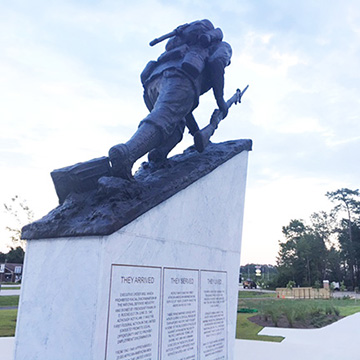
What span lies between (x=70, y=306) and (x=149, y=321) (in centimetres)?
65

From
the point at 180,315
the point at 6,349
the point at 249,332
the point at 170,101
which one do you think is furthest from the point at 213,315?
the point at 249,332

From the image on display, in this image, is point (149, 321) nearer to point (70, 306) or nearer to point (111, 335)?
point (111, 335)

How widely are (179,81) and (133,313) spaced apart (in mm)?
2429

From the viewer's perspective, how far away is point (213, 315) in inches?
151

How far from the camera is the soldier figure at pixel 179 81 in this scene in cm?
363

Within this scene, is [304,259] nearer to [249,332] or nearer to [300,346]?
[249,332]

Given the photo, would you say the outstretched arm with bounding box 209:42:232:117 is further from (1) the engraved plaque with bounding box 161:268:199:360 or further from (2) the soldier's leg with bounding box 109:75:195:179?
(1) the engraved plaque with bounding box 161:268:199:360

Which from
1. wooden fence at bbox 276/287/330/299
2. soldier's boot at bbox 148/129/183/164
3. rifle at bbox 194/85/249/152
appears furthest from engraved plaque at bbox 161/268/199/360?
wooden fence at bbox 276/287/330/299

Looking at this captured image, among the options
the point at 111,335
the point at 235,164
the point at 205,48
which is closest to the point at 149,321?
the point at 111,335

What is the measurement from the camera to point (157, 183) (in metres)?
3.43

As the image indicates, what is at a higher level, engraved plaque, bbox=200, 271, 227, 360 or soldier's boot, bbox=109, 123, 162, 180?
soldier's boot, bbox=109, 123, 162, 180

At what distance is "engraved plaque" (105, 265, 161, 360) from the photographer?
258 cm

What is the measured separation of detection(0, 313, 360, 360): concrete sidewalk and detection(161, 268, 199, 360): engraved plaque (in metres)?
2.69

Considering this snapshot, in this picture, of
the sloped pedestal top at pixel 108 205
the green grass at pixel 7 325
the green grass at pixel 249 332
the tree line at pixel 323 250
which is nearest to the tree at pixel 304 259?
the tree line at pixel 323 250
